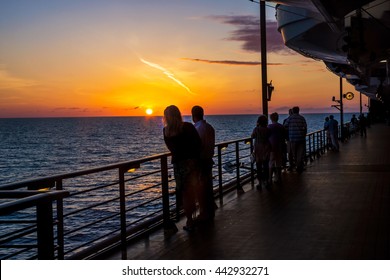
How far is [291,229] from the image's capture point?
757 cm

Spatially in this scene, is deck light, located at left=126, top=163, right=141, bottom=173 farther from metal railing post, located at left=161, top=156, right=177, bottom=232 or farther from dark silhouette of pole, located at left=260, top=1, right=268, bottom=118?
dark silhouette of pole, located at left=260, top=1, right=268, bottom=118

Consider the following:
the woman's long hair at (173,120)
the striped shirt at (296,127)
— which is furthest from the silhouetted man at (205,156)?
the striped shirt at (296,127)

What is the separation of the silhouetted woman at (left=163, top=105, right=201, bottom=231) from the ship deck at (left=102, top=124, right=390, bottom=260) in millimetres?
645

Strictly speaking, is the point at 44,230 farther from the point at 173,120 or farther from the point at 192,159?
the point at 192,159

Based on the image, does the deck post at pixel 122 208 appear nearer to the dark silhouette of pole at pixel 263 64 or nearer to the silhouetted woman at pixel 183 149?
the silhouetted woman at pixel 183 149

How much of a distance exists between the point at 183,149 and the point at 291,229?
1.87 metres

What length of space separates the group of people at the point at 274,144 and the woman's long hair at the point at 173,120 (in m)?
4.73

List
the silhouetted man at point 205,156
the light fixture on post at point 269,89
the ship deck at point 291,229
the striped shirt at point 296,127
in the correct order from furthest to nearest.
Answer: the striped shirt at point 296,127
the light fixture on post at point 269,89
the silhouetted man at point 205,156
the ship deck at point 291,229

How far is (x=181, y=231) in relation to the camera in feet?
24.9

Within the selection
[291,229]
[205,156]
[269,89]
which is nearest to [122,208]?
[205,156]

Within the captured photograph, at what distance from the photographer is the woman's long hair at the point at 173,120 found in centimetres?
707

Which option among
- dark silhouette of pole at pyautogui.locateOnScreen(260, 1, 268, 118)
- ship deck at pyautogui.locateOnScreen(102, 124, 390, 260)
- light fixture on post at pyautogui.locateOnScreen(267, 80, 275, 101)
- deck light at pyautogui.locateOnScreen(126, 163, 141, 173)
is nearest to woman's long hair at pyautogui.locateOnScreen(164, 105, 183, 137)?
deck light at pyautogui.locateOnScreen(126, 163, 141, 173)
